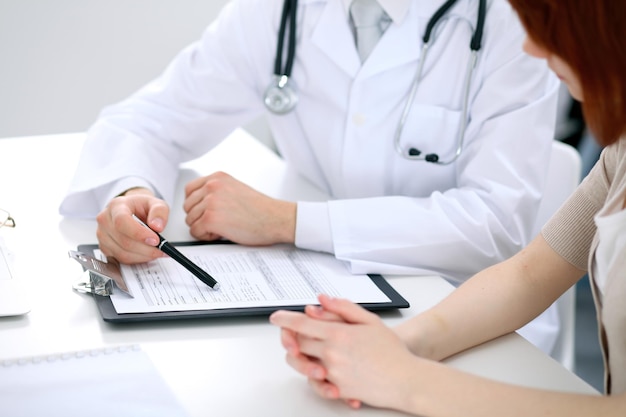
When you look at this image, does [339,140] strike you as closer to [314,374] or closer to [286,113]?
[286,113]

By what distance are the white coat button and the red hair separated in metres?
0.68

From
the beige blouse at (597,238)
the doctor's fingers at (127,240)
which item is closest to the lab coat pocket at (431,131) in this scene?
the beige blouse at (597,238)

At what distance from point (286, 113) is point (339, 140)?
11cm

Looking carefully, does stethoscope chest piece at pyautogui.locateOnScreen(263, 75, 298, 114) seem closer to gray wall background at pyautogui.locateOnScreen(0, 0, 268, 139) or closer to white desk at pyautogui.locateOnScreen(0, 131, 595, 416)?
white desk at pyautogui.locateOnScreen(0, 131, 595, 416)

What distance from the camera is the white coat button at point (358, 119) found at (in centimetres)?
155

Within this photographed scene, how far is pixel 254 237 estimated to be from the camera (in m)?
1.33

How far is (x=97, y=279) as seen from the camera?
114cm

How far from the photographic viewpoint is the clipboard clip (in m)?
1.12

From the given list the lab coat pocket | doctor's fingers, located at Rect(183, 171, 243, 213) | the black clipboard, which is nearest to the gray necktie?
the lab coat pocket

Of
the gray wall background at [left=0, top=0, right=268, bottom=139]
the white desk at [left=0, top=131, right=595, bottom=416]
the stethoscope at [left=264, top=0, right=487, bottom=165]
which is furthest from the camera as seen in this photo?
the gray wall background at [left=0, top=0, right=268, bottom=139]

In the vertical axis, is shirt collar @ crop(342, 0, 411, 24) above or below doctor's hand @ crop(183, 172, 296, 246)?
above

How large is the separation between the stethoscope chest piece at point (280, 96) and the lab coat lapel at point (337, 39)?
0.09 m

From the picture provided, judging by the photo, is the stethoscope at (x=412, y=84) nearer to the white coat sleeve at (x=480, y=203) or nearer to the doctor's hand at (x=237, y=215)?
the white coat sleeve at (x=480, y=203)

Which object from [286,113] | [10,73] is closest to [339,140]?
[286,113]
